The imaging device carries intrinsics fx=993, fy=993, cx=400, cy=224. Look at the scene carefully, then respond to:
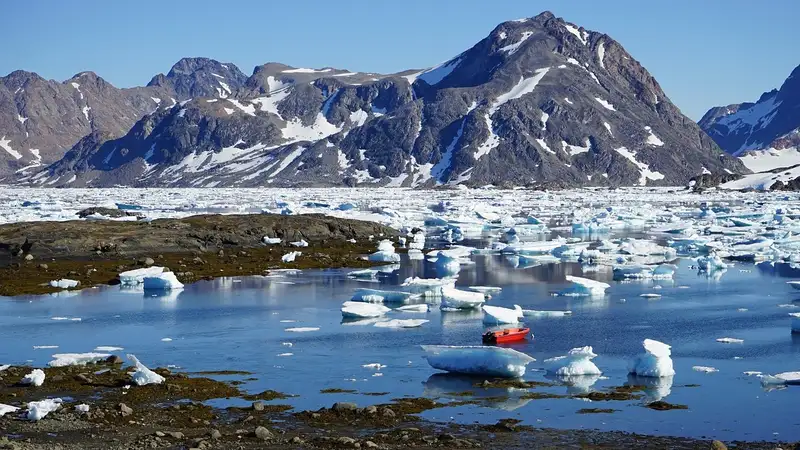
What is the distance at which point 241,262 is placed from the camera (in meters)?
44.6

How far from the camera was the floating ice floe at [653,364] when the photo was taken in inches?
800

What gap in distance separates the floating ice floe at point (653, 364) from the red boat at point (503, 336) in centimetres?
409

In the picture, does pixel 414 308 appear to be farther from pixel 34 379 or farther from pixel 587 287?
pixel 34 379

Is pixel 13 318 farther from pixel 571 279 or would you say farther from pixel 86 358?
pixel 571 279

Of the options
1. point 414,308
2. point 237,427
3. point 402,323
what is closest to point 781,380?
point 402,323

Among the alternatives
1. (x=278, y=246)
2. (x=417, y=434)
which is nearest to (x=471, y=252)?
(x=278, y=246)

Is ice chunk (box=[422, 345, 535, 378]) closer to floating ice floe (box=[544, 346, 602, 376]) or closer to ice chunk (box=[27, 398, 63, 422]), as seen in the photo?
floating ice floe (box=[544, 346, 602, 376])

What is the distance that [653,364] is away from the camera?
20.3m

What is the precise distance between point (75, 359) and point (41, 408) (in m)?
5.16

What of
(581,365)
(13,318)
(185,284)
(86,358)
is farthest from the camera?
(185,284)

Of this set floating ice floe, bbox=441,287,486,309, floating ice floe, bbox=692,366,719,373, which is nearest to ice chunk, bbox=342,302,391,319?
floating ice floe, bbox=441,287,486,309

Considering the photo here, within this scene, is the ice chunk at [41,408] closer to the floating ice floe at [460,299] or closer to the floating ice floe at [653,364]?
the floating ice floe at [653,364]

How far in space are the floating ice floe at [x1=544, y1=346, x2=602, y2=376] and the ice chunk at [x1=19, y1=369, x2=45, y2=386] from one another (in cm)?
1020

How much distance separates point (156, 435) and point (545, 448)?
6006 millimetres
